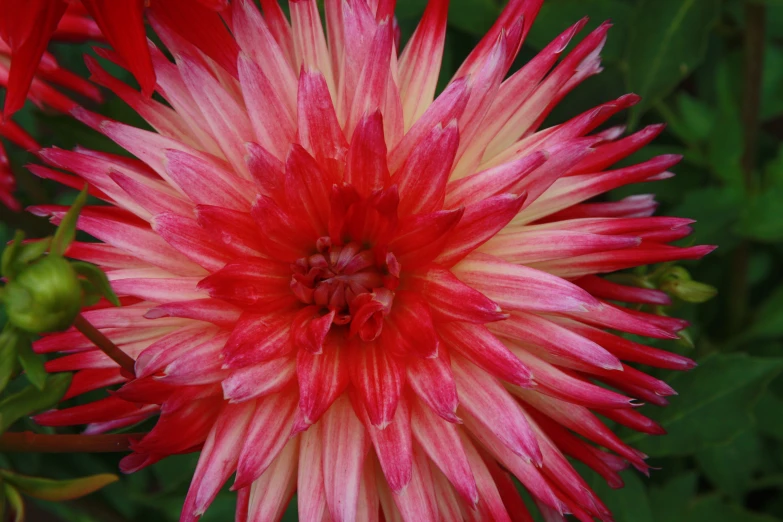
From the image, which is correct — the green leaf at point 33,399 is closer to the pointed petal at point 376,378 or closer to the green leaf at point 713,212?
the pointed petal at point 376,378

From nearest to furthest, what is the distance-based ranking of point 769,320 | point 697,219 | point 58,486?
1. point 58,486
2. point 697,219
3. point 769,320

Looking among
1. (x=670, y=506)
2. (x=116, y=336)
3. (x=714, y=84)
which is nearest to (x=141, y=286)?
(x=116, y=336)

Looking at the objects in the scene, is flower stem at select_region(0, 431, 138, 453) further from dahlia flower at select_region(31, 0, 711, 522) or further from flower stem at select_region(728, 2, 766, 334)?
flower stem at select_region(728, 2, 766, 334)

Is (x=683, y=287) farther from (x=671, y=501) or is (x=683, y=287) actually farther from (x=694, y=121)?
(x=694, y=121)

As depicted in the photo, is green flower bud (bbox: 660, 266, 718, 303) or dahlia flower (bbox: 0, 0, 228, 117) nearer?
dahlia flower (bbox: 0, 0, 228, 117)

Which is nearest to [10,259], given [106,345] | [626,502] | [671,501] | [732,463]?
[106,345]

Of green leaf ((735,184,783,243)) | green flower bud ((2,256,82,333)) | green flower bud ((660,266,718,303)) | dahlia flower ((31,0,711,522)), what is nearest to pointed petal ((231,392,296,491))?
dahlia flower ((31,0,711,522))

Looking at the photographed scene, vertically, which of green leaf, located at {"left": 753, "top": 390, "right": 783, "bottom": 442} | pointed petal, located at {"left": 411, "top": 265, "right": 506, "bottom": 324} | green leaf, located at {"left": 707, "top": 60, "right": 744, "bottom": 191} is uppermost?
green leaf, located at {"left": 707, "top": 60, "right": 744, "bottom": 191}
